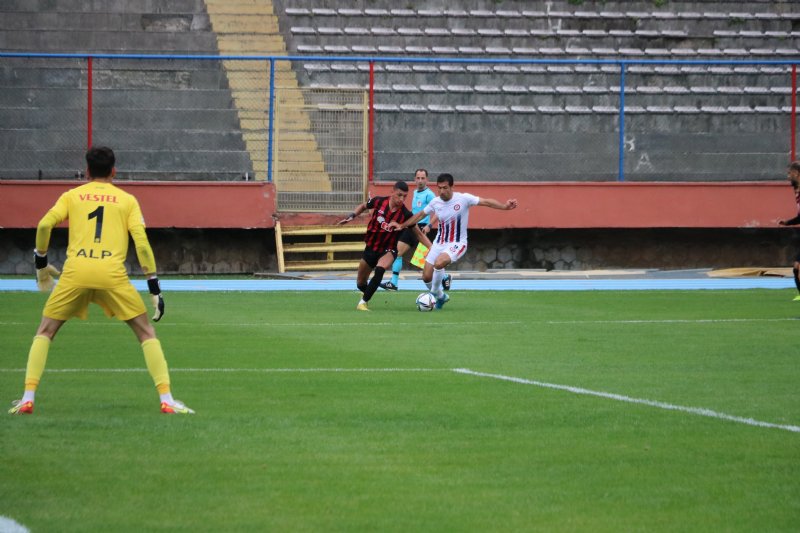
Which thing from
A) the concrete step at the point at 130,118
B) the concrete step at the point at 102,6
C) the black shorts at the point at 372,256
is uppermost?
the concrete step at the point at 102,6

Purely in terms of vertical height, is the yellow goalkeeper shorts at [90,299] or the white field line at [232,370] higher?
the yellow goalkeeper shorts at [90,299]

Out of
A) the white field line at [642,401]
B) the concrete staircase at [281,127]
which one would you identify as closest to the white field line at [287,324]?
the white field line at [642,401]

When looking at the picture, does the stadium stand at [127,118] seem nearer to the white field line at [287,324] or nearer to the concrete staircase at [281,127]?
the concrete staircase at [281,127]

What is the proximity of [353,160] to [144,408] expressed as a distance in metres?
18.1

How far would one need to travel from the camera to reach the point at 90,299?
27.2 feet

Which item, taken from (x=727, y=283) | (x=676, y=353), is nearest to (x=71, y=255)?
(x=676, y=353)

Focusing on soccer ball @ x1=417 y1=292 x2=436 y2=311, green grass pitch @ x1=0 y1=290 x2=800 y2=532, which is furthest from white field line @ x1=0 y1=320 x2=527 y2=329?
soccer ball @ x1=417 y1=292 x2=436 y2=311

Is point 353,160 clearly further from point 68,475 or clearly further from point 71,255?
point 68,475

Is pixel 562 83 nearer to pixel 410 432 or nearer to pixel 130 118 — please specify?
pixel 130 118

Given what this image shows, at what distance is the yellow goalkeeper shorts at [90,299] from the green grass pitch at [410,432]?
0.64 meters

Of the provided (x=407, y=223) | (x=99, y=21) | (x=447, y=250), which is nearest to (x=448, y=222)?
(x=447, y=250)

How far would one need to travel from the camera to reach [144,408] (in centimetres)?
846

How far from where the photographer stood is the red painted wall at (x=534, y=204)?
2459 cm

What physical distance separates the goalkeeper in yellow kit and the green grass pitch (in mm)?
320
